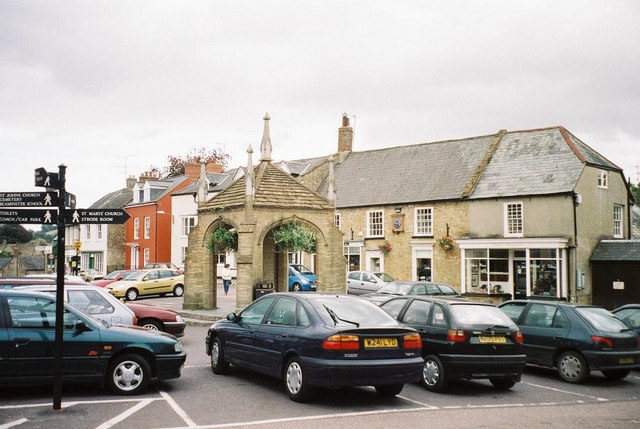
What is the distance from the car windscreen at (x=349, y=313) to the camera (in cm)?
927

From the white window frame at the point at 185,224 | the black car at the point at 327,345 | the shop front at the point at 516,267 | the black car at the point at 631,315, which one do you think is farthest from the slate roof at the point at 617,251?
the white window frame at the point at 185,224

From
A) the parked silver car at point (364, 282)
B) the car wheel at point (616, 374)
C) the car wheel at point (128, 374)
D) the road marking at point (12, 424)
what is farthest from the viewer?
the parked silver car at point (364, 282)

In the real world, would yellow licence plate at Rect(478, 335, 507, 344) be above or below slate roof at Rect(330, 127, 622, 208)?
below

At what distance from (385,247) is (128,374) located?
3052cm

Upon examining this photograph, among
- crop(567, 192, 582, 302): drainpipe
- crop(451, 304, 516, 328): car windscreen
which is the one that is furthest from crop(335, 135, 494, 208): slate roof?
crop(451, 304, 516, 328): car windscreen

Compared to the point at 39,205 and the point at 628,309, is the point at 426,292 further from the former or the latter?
the point at 39,205

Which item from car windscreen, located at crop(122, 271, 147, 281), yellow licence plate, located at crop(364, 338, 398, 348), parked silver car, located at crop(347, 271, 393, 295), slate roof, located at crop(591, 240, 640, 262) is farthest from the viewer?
parked silver car, located at crop(347, 271, 393, 295)

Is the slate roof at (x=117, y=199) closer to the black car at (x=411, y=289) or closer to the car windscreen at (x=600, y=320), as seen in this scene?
the black car at (x=411, y=289)

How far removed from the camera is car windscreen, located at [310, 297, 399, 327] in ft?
30.4

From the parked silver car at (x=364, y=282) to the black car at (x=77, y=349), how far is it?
23660mm

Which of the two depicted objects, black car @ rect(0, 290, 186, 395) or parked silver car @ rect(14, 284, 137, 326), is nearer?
black car @ rect(0, 290, 186, 395)

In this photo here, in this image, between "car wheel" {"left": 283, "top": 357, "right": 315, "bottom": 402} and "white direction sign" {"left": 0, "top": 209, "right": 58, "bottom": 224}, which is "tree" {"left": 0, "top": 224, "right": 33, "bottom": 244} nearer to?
"white direction sign" {"left": 0, "top": 209, "right": 58, "bottom": 224}

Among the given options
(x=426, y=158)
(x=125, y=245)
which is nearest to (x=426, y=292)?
(x=426, y=158)

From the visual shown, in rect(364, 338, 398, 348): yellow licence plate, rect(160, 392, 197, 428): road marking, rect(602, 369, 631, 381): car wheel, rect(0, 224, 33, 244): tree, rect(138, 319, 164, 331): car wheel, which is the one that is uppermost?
rect(0, 224, 33, 244): tree
